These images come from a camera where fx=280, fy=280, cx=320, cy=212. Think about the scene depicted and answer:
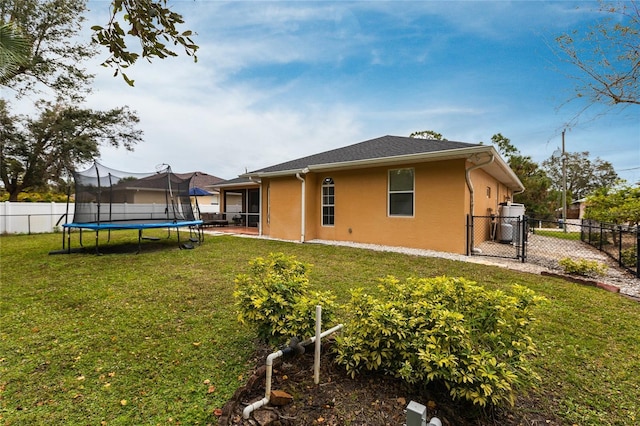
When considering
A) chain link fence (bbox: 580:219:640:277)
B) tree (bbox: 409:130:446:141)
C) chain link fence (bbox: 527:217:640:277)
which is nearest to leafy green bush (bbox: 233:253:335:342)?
chain link fence (bbox: 527:217:640:277)

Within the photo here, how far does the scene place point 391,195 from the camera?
340 inches

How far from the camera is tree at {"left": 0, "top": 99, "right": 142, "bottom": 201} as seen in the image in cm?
1512

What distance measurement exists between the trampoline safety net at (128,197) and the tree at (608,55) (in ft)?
34.8

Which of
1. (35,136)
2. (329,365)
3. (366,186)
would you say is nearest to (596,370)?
(329,365)

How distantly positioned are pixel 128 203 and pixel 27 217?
7.11 m

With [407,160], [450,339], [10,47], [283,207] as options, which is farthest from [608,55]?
[10,47]

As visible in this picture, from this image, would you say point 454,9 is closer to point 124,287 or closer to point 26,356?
point 124,287

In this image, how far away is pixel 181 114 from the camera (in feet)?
39.4

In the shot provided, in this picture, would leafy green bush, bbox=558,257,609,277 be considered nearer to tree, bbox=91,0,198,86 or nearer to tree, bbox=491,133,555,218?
tree, bbox=91,0,198,86

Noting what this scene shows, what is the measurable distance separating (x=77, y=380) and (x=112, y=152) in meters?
21.0

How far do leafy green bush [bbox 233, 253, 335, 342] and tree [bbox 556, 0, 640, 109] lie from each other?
620 cm

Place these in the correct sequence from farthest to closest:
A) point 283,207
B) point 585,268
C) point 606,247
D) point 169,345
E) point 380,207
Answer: point 283,207 → point 606,247 → point 380,207 → point 585,268 → point 169,345

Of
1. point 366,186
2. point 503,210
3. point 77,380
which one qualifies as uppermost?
point 366,186

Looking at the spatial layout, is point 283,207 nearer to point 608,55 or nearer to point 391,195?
point 391,195
